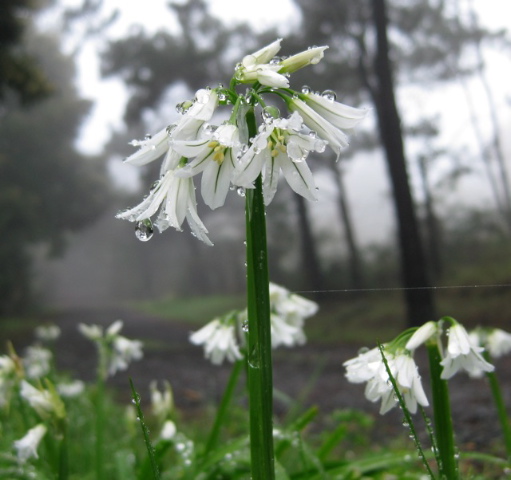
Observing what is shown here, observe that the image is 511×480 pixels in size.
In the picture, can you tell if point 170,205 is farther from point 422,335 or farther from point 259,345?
point 422,335

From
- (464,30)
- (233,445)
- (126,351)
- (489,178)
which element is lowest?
(233,445)

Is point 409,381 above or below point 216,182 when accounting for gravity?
below

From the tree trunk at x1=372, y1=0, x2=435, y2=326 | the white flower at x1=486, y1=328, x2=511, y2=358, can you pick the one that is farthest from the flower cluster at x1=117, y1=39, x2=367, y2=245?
the tree trunk at x1=372, y1=0, x2=435, y2=326

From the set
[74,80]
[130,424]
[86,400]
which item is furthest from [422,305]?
[74,80]

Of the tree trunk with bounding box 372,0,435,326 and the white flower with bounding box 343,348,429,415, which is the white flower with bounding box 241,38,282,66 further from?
the tree trunk with bounding box 372,0,435,326

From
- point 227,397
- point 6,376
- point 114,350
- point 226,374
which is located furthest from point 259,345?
point 226,374

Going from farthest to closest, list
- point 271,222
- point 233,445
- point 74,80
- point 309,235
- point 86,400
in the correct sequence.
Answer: point 74,80 → point 271,222 → point 309,235 → point 86,400 → point 233,445

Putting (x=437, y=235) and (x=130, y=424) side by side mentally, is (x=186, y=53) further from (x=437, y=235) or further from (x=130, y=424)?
(x=130, y=424)

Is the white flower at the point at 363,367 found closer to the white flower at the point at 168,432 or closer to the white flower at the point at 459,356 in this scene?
the white flower at the point at 459,356
